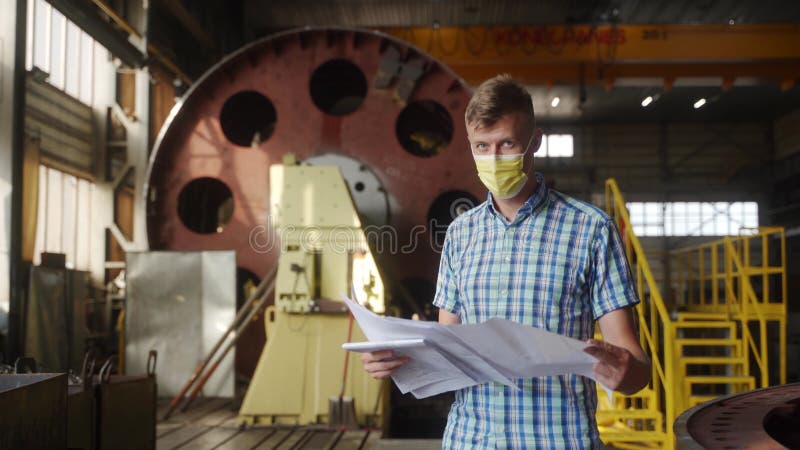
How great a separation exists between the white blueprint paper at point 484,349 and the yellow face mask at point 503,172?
40cm

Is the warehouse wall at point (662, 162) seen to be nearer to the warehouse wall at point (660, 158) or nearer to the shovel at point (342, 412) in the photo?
the warehouse wall at point (660, 158)

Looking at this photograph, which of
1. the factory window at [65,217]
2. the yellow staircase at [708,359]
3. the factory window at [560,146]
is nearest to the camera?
the yellow staircase at [708,359]

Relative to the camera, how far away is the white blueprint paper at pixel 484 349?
139 cm

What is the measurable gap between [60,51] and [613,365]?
31.5 feet

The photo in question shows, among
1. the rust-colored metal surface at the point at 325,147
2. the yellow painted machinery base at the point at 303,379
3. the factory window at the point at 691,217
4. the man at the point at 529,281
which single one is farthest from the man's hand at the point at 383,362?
the factory window at the point at 691,217

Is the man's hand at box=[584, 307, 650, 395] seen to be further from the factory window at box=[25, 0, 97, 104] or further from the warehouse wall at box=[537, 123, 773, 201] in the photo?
the warehouse wall at box=[537, 123, 773, 201]

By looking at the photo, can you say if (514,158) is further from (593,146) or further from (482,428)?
(593,146)

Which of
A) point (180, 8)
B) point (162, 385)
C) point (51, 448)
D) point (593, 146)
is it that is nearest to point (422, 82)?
point (162, 385)

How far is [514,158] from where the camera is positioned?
5.46 ft

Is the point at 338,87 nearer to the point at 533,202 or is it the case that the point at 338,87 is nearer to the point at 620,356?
the point at 533,202

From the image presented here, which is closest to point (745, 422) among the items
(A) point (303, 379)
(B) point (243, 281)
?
(A) point (303, 379)

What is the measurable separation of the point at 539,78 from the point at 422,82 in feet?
13.9

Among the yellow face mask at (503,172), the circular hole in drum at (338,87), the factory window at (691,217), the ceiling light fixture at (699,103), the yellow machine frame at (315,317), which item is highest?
the ceiling light fixture at (699,103)

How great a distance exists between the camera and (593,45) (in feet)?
34.3
